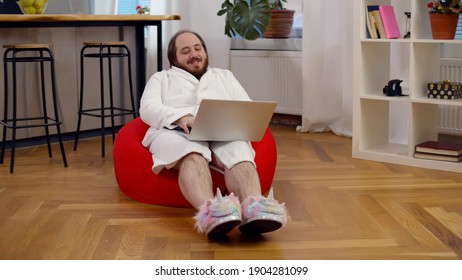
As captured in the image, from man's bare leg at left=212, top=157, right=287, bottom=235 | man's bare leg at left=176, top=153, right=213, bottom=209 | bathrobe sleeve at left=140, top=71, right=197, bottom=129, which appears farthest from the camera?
bathrobe sleeve at left=140, top=71, right=197, bottom=129

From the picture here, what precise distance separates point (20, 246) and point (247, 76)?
12.0 ft

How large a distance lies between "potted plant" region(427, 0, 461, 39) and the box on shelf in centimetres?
27

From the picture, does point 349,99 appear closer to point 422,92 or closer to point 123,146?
point 422,92

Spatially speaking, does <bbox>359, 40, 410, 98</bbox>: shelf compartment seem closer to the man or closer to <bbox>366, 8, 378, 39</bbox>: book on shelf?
<bbox>366, 8, 378, 39</bbox>: book on shelf

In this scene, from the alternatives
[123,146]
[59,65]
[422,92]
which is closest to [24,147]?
[59,65]

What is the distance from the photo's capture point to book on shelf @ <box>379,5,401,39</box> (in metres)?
4.47

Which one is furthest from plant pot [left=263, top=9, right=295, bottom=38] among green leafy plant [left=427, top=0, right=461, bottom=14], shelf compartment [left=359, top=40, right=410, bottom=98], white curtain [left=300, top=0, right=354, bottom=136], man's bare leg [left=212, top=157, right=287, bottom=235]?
man's bare leg [left=212, top=157, right=287, bottom=235]

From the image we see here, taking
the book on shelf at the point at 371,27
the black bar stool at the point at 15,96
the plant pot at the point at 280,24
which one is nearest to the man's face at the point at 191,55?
the black bar stool at the point at 15,96

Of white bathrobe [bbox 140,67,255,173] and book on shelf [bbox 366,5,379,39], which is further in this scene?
book on shelf [bbox 366,5,379,39]

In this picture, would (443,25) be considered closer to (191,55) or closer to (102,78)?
(191,55)

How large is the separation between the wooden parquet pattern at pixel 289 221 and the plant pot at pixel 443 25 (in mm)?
766

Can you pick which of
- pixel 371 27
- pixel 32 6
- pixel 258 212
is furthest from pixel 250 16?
pixel 258 212

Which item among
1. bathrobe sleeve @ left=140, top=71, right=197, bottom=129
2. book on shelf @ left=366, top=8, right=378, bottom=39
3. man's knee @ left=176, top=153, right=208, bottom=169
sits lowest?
man's knee @ left=176, top=153, right=208, bottom=169

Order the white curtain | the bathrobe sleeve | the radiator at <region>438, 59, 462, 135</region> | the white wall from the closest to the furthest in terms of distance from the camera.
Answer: the bathrobe sleeve < the radiator at <region>438, 59, 462, 135</region> < the white curtain < the white wall
